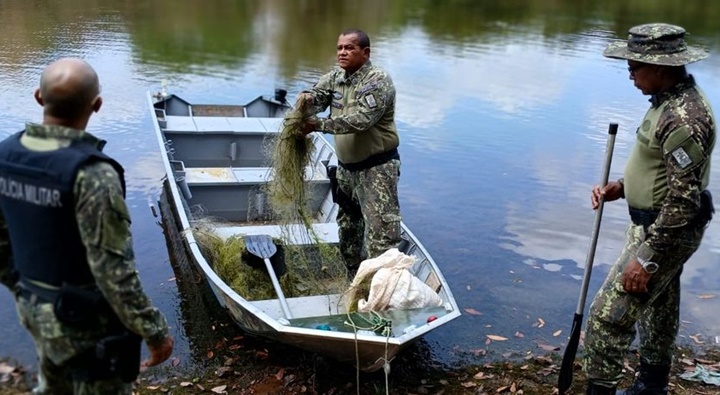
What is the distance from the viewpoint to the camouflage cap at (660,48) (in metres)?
3.84

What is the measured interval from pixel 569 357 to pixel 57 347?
11.1 ft

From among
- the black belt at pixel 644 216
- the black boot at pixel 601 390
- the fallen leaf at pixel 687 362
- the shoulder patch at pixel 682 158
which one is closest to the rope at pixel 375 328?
the black boot at pixel 601 390

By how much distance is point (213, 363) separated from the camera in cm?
552

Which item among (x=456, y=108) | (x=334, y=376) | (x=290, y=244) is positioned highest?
(x=290, y=244)

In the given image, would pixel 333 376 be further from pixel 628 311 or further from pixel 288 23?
pixel 288 23

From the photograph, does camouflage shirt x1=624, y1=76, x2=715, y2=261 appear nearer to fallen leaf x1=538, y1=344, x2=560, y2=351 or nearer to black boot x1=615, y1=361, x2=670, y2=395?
black boot x1=615, y1=361, x2=670, y2=395

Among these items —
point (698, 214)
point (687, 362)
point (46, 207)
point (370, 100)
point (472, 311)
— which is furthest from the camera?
point (472, 311)

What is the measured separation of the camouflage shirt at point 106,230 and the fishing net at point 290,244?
9.68 feet

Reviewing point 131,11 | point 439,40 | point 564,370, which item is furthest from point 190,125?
point 131,11

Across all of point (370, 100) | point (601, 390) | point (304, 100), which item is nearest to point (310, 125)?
point (304, 100)

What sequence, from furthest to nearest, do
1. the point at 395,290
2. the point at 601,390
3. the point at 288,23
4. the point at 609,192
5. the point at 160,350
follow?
the point at 288,23
the point at 395,290
the point at 609,192
the point at 601,390
the point at 160,350

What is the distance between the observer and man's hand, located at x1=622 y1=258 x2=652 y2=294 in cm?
390

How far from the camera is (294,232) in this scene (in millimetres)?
6535

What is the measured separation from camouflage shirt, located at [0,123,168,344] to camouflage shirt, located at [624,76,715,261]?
111 inches
